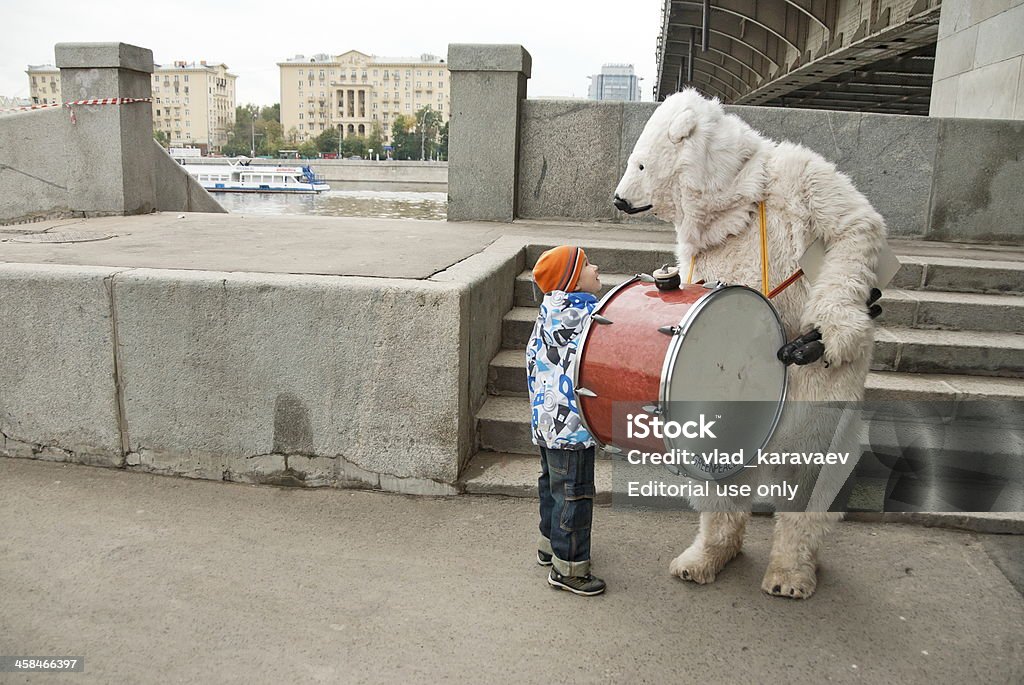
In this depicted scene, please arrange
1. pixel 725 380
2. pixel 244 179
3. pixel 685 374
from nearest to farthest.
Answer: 1. pixel 685 374
2. pixel 725 380
3. pixel 244 179

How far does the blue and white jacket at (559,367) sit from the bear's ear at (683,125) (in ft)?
2.37

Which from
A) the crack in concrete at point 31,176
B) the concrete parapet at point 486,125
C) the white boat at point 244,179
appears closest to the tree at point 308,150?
the white boat at point 244,179

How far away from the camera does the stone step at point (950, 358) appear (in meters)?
4.82

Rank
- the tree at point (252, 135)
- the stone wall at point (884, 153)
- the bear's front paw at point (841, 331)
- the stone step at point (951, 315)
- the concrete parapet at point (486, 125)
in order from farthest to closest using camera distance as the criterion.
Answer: the tree at point (252, 135)
the concrete parapet at point (486, 125)
the stone wall at point (884, 153)
the stone step at point (951, 315)
the bear's front paw at point (841, 331)

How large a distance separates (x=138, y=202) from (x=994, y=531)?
785 centimetres

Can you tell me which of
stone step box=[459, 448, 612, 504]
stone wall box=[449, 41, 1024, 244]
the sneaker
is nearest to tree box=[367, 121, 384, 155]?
stone wall box=[449, 41, 1024, 244]

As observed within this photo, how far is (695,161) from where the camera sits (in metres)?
3.21

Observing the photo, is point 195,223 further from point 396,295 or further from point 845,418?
point 845,418

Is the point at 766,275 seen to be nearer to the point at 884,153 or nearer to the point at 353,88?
the point at 884,153

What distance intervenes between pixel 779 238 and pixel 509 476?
1851 millimetres

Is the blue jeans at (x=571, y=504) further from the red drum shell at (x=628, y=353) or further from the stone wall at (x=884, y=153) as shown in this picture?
the stone wall at (x=884, y=153)

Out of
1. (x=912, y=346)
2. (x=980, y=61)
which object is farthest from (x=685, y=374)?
(x=980, y=61)

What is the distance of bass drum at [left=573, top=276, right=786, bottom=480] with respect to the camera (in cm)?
267

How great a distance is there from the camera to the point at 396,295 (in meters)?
4.11
